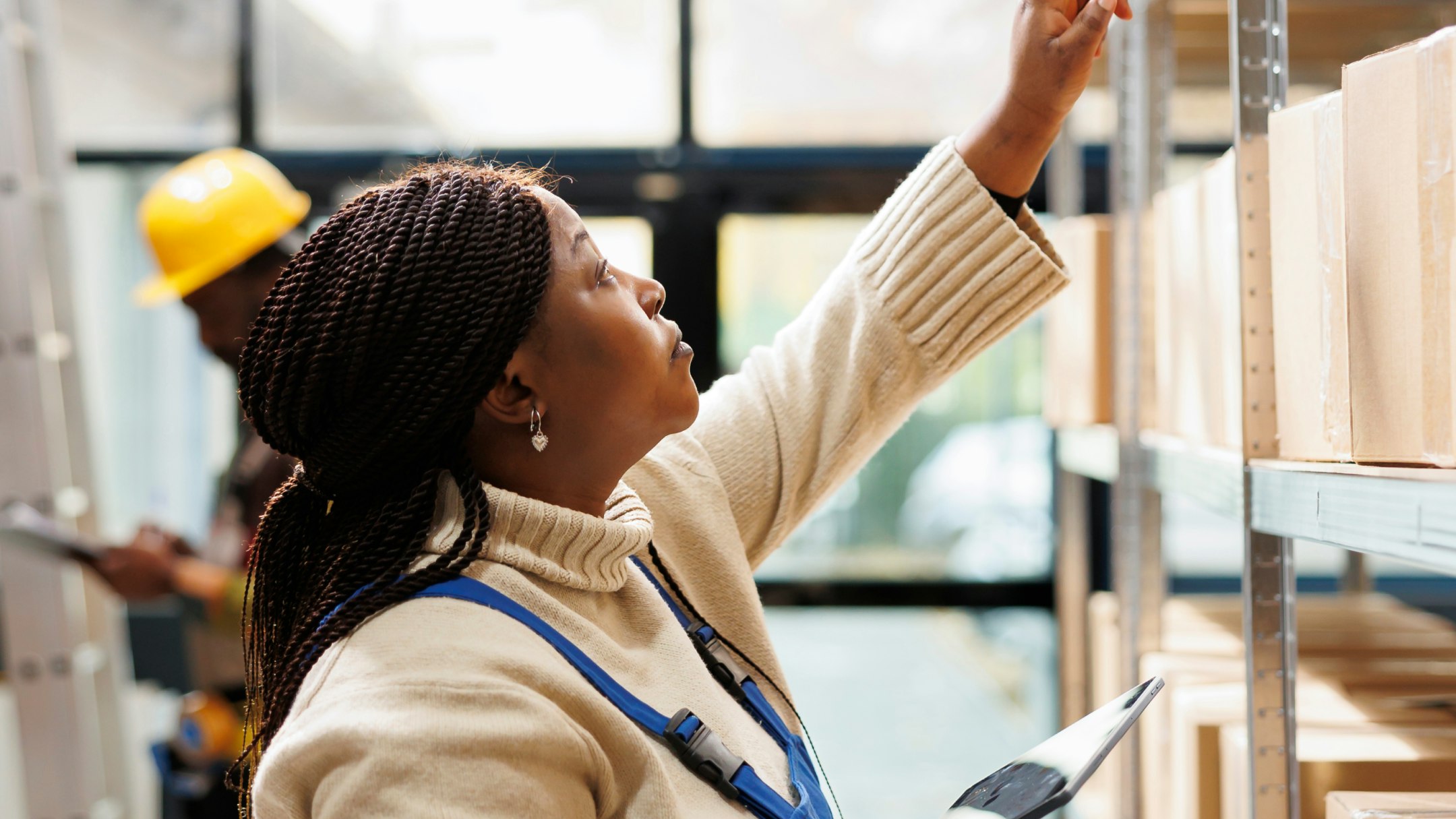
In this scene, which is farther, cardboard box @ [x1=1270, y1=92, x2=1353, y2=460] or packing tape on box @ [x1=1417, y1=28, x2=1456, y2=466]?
cardboard box @ [x1=1270, y1=92, x2=1353, y2=460]

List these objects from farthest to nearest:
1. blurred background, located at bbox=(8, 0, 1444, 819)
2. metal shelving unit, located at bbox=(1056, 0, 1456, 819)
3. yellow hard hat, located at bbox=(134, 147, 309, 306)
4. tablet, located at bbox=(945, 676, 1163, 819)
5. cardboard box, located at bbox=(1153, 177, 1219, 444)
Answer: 1. blurred background, located at bbox=(8, 0, 1444, 819)
2. yellow hard hat, located at bbox=(134, 147, 309, 306)
3. cardboard box, located at bbox=(1153, 177, 1219, 444)
4. metal shelving unit, located at bbox=(1056, 0, 1456, 819)
5. tablet, located at bbox=(945, 676, 1163, 819)

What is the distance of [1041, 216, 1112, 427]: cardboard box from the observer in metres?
1.83

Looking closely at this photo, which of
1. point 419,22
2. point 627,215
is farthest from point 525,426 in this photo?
point 419,22

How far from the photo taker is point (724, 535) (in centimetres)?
106

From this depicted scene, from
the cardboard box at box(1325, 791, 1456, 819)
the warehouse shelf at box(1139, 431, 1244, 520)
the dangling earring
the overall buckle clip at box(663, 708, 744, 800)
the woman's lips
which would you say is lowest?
the cardboard box at box(1325, 791, 1456, 819)

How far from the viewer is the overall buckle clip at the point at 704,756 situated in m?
0.80

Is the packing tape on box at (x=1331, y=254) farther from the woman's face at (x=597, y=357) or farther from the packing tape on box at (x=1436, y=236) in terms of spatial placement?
the woman's face at (x=597, y=357)

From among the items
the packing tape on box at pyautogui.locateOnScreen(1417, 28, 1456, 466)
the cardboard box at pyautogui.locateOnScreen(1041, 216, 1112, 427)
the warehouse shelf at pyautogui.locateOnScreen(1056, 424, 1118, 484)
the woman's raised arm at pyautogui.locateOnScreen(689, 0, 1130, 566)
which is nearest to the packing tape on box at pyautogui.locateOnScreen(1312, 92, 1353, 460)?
the packing tape on box at pyautogui.locateOnScreen(1417, 28, 1456, 466)

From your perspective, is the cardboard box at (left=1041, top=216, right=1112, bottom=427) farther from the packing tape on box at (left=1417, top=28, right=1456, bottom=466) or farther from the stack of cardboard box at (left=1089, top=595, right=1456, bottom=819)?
the packing tape on box at (left=1417, top=28, right=1456, bottom=466)

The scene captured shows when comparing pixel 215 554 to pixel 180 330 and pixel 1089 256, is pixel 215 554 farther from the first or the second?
pixel 1089 256

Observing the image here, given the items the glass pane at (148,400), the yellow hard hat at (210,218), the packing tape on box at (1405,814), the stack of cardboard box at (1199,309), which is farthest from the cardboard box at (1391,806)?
the glass pane at (148,400)

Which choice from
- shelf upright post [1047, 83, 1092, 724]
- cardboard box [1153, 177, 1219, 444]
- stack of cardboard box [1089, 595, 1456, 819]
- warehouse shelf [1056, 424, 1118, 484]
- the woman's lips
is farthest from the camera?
shelf upright post [1047, 83, 1092, 724]

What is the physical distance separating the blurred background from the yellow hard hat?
0.91 feet

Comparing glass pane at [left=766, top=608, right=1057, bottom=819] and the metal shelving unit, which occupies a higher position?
the metal shelving unit
